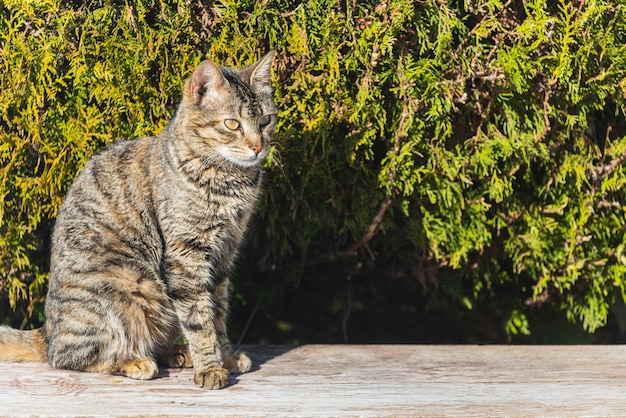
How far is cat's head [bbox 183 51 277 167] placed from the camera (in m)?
3.21

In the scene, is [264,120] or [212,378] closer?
[212,378]

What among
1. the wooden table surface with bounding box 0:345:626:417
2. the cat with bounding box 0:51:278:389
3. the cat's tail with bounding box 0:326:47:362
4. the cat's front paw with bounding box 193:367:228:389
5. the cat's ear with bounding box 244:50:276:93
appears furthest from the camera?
the cat's tail with bounding box 0:326:47:362

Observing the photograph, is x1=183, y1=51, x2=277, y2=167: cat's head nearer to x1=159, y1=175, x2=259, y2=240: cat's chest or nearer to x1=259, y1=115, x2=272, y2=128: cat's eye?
x1=259, y1=115, x2=272, y2=128: cat's eye

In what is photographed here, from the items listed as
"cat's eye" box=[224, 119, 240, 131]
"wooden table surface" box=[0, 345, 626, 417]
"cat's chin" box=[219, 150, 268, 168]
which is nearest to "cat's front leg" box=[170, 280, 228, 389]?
"wooden table surface" box=[0, 345, 626, 417]

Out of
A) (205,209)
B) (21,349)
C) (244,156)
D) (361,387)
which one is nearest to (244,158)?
(244,156)

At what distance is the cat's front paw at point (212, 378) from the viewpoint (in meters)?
3.07

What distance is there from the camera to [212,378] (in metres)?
3.08

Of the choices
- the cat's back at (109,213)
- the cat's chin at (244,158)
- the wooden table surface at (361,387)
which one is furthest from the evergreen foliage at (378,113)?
the wooden table surface at (361,387)

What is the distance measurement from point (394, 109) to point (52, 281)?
5.58ft

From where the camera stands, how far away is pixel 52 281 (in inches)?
130

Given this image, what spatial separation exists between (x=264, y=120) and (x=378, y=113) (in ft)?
2.05

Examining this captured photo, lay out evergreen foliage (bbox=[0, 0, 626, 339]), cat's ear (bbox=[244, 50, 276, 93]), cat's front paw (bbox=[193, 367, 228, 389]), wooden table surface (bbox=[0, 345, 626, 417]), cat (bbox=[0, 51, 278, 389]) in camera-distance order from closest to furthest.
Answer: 1. wooden table surface (bbox=[0, 345, 626, 417])
2. cat's front paw (bbox=[193, 367, 228, 389])
3. cat (bbox=[0, 51, 278, 389])
4. cat's ear (bbox=[244, 50, 276, 93])
5. evergreen foliage (bbox=[0, 0, 626, 339])

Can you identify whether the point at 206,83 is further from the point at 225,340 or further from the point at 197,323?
the point at 225,340

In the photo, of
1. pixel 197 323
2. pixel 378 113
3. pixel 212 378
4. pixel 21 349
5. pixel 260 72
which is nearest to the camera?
pixel 212 378
